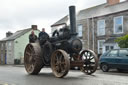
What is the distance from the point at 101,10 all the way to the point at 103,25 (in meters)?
2.63

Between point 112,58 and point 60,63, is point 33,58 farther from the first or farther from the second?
point 112,58

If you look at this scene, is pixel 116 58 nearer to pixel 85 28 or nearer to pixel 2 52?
pixel 85 28

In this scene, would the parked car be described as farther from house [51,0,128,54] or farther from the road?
house [51,0,128,54]

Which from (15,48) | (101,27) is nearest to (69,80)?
(101,27)

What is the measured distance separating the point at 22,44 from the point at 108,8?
23.0 meters

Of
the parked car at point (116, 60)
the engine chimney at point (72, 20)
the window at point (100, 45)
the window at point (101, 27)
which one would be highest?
the window at point (101, 27)

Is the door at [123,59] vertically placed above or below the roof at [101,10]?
below

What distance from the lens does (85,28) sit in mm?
28500

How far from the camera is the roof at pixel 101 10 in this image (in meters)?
25.2

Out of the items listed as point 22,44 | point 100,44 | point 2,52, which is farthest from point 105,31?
point 2,52

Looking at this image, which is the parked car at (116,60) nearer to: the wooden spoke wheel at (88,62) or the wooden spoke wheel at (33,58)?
the wooden spoke wheel at (88,62)

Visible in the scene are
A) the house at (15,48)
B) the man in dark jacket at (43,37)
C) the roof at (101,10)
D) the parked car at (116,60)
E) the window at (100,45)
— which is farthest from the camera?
the house at (15,48)

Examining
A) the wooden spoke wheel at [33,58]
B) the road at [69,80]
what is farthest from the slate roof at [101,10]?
the road at [69,80]

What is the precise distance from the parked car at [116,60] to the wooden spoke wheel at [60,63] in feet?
16.5
